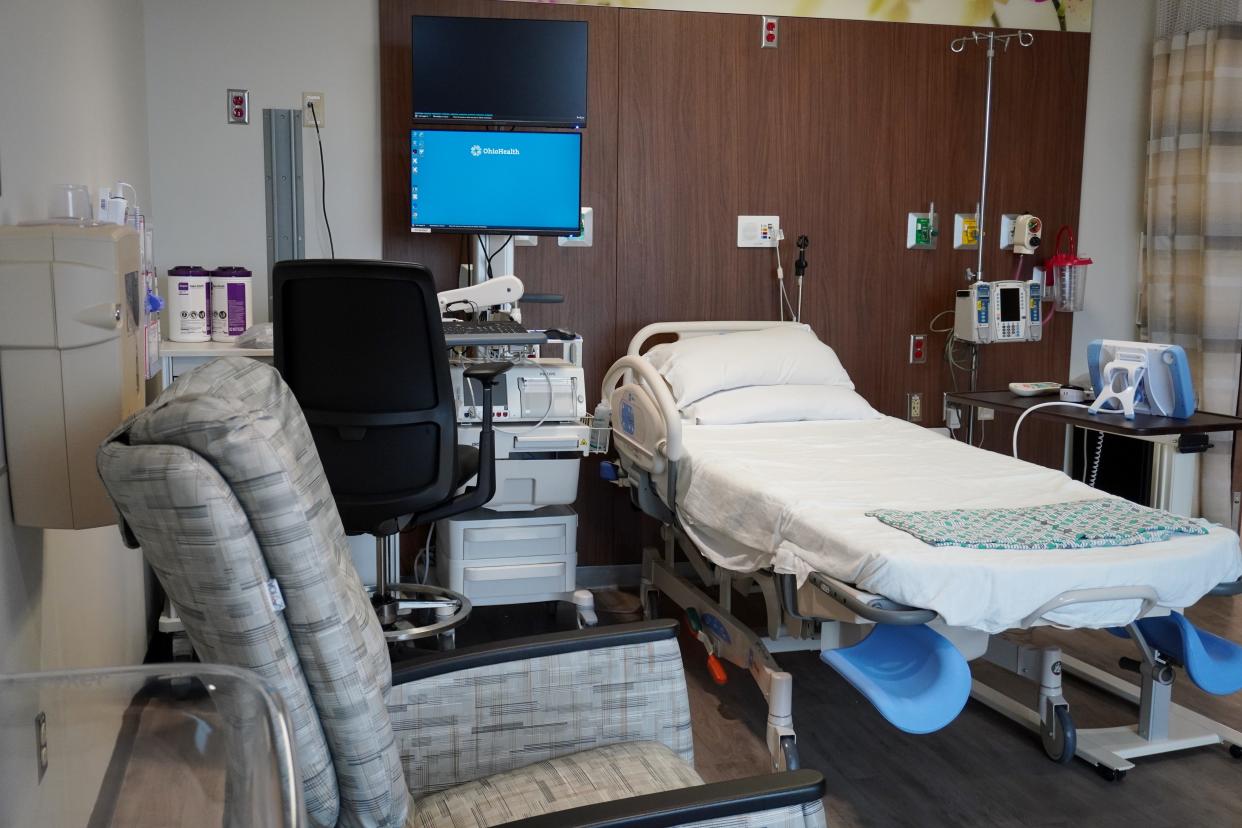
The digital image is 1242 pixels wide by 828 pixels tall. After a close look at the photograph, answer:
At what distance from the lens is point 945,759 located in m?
2.78

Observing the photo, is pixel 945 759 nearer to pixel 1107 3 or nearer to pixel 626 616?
pixel 626 616

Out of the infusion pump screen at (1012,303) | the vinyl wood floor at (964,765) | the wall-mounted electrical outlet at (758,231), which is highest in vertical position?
the wall-mounted electrical outlet at (758,231)

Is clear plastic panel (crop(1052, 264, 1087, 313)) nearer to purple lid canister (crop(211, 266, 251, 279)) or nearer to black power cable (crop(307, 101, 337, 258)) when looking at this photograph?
black power cable (crop(307, 101, 337, 258))

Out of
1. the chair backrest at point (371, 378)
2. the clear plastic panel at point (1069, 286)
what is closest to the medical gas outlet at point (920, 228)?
the clear plastic panel at point (1069, 286)

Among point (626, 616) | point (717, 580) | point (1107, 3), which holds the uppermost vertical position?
point (1107, 3)

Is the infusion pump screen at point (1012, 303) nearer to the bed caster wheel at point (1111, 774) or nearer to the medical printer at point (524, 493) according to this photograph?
the medical printer at point (524, 493)

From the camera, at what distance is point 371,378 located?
9.12 feet

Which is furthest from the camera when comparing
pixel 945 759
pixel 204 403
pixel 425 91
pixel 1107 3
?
pixel 1107 3

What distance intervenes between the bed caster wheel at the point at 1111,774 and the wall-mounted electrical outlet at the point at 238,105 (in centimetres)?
328

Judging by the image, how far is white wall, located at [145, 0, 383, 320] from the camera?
381cm

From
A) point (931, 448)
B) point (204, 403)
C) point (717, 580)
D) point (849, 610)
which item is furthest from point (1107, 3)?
point (204, 403)

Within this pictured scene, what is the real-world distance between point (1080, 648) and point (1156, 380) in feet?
2.87

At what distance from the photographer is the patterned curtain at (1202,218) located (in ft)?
14.0

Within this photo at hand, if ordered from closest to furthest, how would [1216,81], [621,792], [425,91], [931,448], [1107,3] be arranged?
1. [621,792]
2. [931,448]
3. [425,91]
4. [1216,81]
5. [1107,3]
